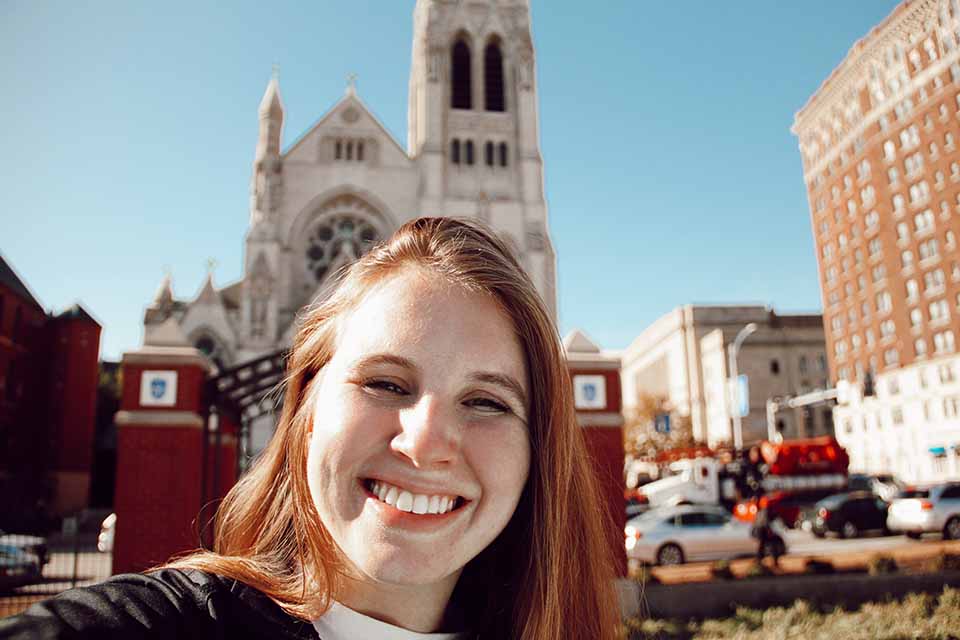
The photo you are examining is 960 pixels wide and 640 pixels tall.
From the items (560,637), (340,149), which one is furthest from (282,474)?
(340,149)

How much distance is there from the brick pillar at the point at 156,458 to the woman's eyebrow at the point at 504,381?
9.60 m

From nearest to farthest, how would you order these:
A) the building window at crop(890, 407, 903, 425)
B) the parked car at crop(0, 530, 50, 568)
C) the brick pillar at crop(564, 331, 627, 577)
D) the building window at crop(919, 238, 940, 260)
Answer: the building window at crop(919, 238, 940, 260)
the brick pillar at crop(564, 331, 627, 577)
the parked car at crop(0, 530, 50, 568)
the building window at crop(890, 407, 903, 425)

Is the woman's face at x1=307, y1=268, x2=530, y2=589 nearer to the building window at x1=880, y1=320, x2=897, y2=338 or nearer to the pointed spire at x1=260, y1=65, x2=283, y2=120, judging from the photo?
the building window at x1=880, y1=320, x2=897, y2=338

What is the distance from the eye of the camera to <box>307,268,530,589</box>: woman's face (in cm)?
151

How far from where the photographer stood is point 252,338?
113 ft

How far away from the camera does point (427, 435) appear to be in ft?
5.02

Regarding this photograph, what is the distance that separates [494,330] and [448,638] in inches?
32.0

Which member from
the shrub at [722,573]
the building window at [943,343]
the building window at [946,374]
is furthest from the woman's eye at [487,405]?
the shrub at [722,573]

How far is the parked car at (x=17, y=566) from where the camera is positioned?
13.1 m

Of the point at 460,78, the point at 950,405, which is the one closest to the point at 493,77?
the point at 460,78

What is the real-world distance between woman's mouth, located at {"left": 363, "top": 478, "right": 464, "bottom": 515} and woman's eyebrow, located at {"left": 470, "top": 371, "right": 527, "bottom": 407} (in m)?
0.30

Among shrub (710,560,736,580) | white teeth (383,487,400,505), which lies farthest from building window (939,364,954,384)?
white teeth (383,487,400,505)

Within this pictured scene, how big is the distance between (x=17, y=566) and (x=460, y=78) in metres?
35.8

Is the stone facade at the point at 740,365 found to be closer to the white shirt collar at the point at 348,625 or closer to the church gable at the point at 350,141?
the church gable at the point at 350,141
